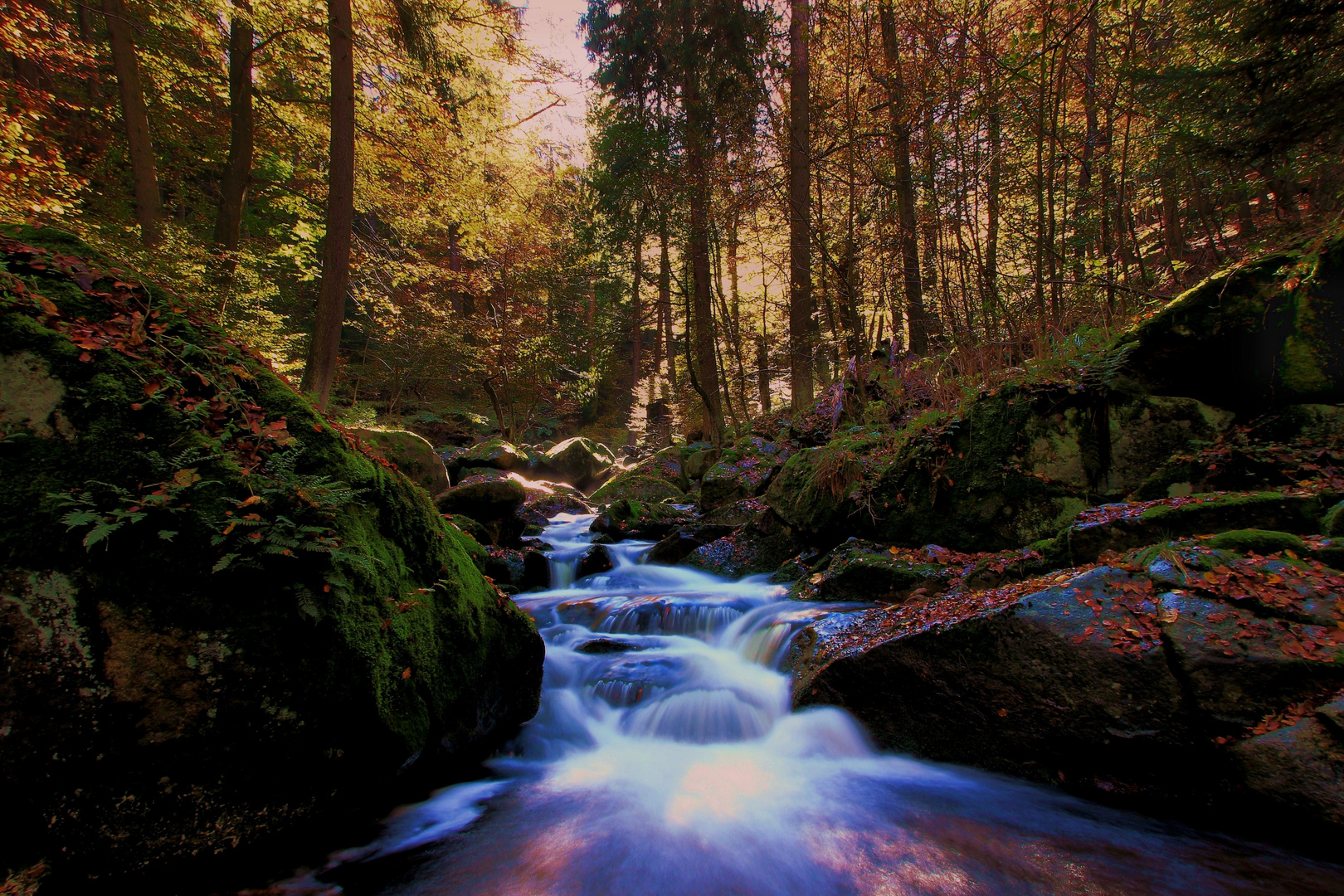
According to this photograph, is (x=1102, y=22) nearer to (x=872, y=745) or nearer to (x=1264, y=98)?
(x=1264, y=98)

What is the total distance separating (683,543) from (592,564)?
4.94ft

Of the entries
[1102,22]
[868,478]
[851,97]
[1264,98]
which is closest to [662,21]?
[851,97]

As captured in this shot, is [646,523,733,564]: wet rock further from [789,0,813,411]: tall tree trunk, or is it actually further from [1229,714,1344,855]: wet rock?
[1229,714,1344,855]: wet rock

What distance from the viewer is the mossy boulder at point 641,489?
13508 millimetres

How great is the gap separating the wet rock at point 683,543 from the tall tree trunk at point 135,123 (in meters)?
10.1

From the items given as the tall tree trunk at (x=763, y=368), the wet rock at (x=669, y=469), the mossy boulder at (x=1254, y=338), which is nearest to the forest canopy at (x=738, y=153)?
the tall tree trunk at (x=763, y=368)

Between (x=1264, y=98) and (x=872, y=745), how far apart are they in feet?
27.9

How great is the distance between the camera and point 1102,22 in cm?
980

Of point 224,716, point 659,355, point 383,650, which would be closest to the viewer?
point 224,716

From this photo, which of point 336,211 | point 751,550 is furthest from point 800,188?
point 336,211

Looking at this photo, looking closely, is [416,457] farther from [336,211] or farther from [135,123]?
[135,123]

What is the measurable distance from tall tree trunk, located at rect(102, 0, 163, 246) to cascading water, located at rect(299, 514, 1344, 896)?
10960 millimetres

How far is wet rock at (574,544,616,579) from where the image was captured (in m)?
8.81

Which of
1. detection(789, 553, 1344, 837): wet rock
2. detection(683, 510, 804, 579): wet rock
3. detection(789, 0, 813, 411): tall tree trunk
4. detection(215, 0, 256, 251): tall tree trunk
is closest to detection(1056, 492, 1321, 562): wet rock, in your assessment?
detection(789, 553, 1344, 837): wet rock
